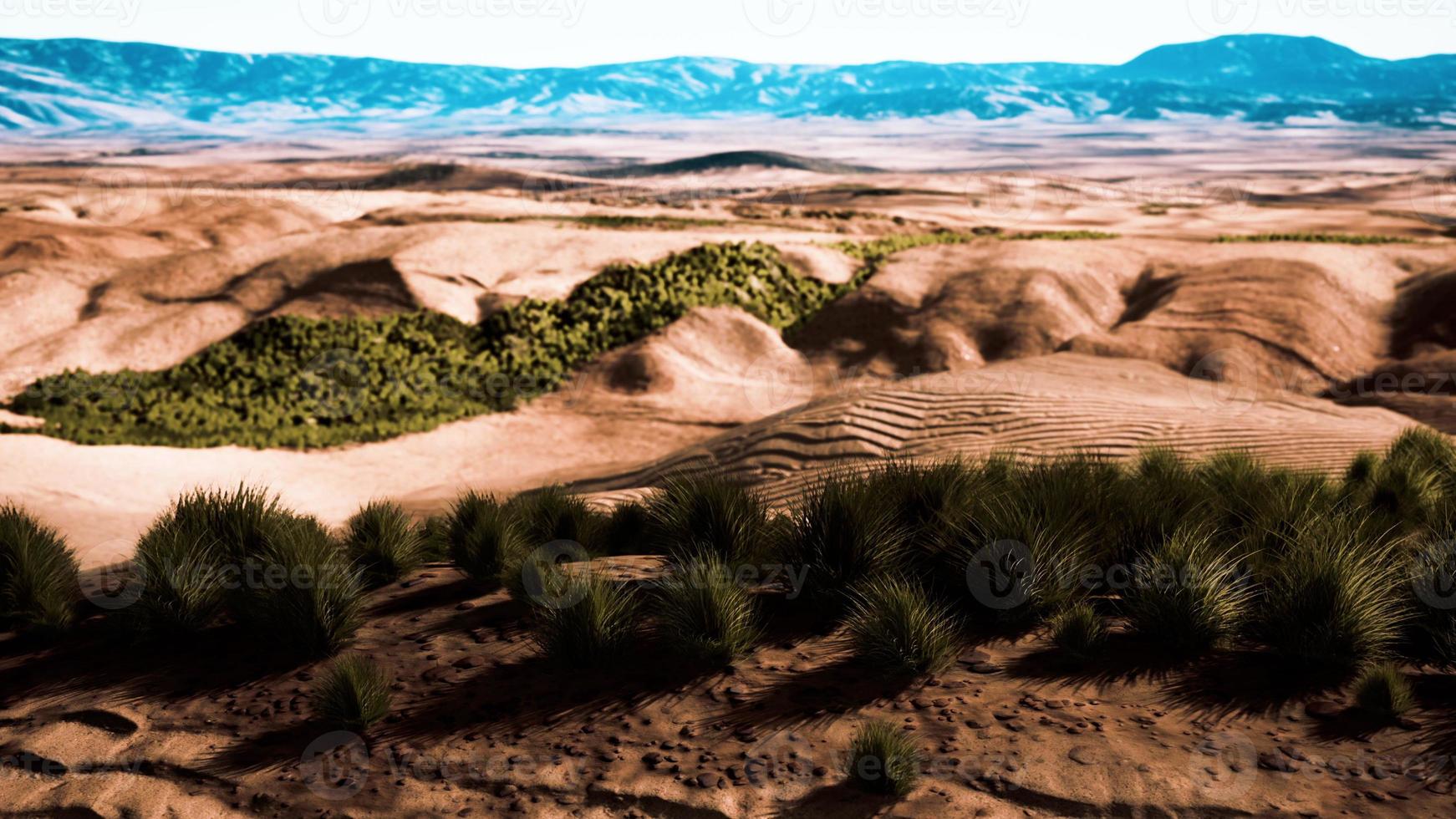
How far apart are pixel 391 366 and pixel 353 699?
12.1 metres

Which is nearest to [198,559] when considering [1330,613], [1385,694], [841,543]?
[841,543]

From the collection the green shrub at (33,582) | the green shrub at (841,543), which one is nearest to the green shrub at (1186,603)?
the green shrub at (841,543)

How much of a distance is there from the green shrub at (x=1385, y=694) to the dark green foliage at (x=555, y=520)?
3.47 m

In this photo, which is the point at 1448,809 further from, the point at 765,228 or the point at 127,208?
the point at 127,208

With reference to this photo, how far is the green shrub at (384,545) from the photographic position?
209 inches

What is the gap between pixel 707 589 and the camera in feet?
13.7

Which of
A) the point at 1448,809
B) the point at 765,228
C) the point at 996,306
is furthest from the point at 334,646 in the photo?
the point at 765,228

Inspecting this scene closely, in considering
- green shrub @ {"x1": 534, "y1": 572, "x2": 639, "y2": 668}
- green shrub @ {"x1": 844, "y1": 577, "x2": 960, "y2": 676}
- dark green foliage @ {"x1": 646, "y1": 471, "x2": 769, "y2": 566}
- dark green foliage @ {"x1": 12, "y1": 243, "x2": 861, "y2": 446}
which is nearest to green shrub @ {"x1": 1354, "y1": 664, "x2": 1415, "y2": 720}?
green shrub @ {"x1": 844, "y1": 577, "x2": 960, "y2": 676}

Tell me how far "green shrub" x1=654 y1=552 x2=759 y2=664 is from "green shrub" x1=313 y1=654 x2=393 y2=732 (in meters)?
1.06

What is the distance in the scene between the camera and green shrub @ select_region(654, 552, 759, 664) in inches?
164

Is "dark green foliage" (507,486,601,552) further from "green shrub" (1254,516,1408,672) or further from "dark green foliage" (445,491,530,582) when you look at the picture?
"green shrub" (1254,516,1408,672)

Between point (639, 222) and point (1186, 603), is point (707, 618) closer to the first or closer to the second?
point (1186, 603)

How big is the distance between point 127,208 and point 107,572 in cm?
3040

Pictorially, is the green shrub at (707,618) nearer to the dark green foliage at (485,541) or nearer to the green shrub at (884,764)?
the green shrub at (884,764)
